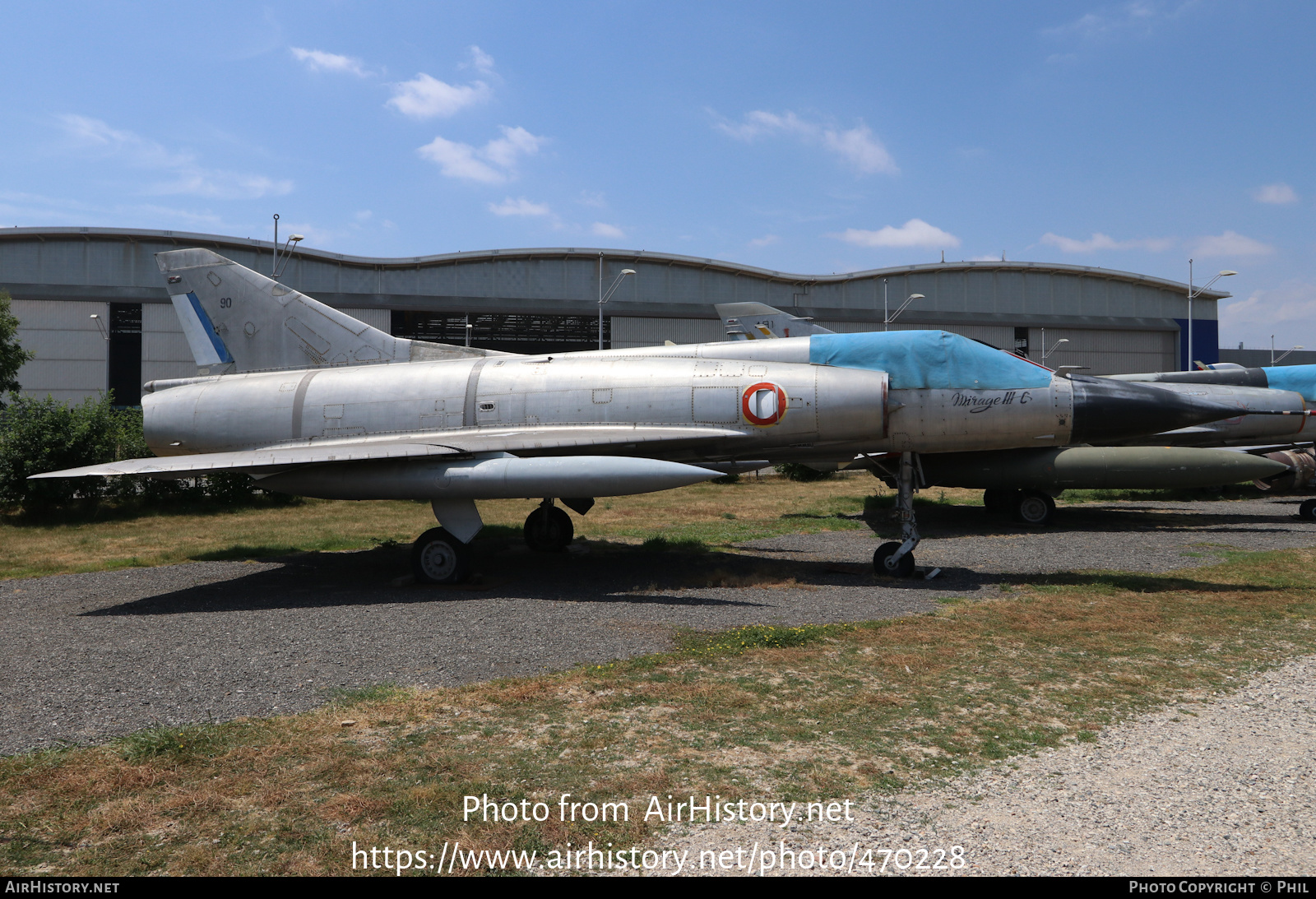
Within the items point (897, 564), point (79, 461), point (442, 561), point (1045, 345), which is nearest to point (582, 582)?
point (442, 561)

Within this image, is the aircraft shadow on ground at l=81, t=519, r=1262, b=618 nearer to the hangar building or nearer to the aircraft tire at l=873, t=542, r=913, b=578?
the aircraft tire at l=873, t=542, r=913, b=578

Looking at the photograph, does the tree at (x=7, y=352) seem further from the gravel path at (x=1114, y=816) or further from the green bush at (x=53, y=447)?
the gravel path at (x=1114, y=816)

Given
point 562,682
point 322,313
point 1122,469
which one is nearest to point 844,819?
point 562,682

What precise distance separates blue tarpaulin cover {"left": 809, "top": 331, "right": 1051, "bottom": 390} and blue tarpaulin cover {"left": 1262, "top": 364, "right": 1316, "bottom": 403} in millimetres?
11940

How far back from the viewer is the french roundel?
34.3 feet

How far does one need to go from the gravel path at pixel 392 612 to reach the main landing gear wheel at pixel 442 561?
0.33m

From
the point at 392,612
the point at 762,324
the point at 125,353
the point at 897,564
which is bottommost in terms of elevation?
the point at 392,612

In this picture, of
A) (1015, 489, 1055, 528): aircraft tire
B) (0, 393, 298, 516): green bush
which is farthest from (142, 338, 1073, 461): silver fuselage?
(0, 393, 298, 516): green bush

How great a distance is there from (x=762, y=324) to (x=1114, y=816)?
18.6 metres

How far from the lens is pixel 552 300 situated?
133ft

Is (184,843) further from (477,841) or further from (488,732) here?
(488,732)

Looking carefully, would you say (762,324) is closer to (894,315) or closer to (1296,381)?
(1296,381)

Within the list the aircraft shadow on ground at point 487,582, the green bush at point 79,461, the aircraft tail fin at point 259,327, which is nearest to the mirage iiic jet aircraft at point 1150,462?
the aircraft shadow on ground at point 487,582

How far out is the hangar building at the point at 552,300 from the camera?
121 feet
